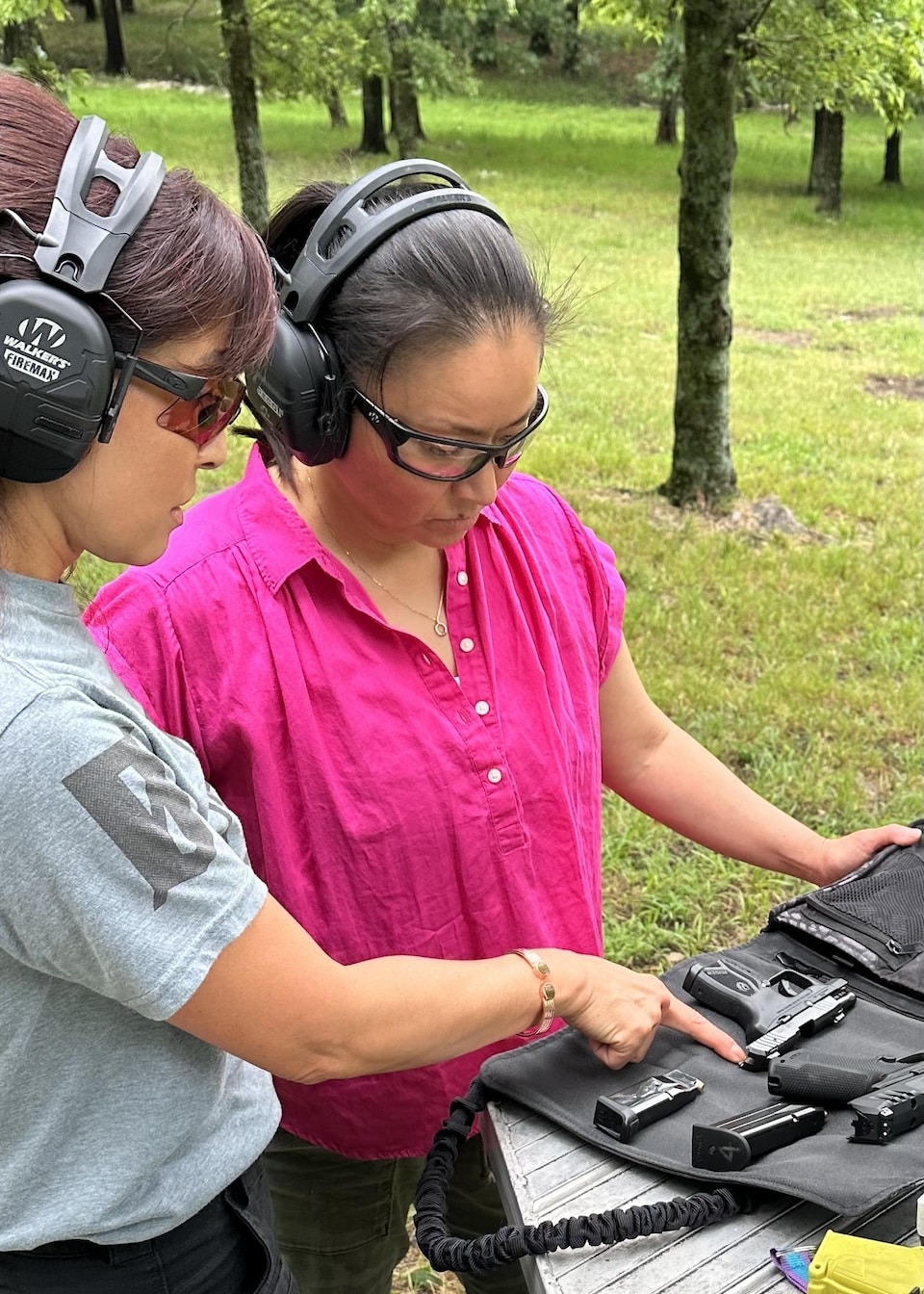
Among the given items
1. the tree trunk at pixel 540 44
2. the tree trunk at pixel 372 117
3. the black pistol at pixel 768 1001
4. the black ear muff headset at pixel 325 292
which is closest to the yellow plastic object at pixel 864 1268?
the black pistol at pixel 768 1001

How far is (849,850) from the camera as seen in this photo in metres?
2.14

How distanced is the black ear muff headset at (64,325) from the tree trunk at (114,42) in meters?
35.4

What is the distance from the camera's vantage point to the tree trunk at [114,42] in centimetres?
3275

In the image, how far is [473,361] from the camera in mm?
1784

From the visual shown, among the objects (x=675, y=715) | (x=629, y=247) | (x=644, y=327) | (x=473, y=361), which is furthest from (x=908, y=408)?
(x=473, y=361)

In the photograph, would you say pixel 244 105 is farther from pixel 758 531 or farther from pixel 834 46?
pixel 758 531

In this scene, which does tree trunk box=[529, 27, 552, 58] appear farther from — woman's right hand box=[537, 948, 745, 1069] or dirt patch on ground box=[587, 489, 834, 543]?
woman's right hand box=[537, 948, 745, 1069]

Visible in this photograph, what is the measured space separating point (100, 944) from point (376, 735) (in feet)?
2.28

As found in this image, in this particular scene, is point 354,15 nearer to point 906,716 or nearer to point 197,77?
point 906,716

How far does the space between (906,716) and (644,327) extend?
Answer: 8.53 metres

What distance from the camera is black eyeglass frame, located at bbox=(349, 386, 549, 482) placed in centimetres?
181

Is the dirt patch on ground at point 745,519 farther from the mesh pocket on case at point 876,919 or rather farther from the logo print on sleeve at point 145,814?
the logo print on sleeve at point 145,814

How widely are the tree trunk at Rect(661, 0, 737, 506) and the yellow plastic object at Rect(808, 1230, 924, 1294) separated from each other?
615 cm

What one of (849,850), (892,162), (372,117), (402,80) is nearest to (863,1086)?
(849,850)
